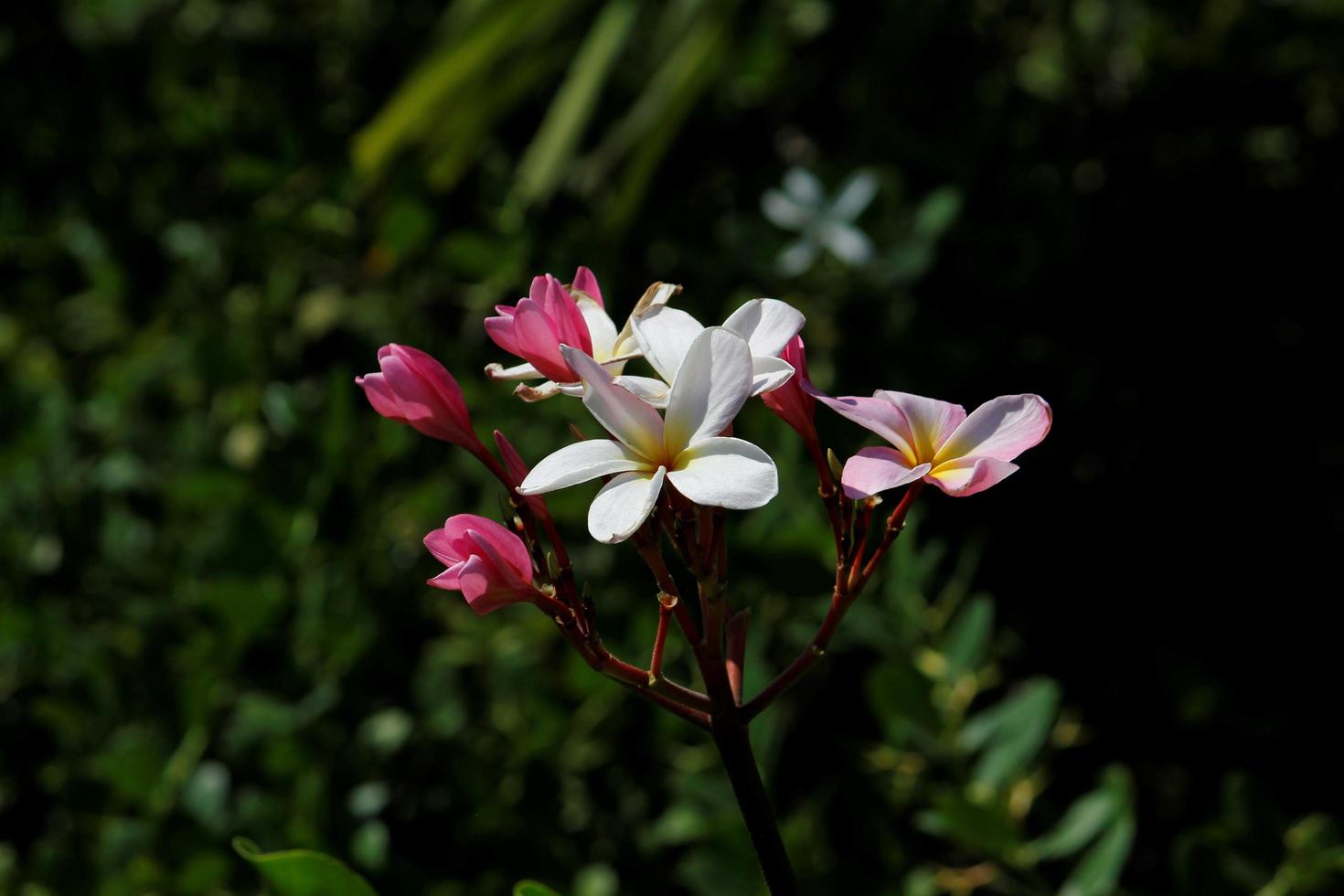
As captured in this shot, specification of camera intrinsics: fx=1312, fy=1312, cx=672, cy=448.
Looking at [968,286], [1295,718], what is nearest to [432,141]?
[968,286]

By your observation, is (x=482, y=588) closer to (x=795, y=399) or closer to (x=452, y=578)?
(x=452, y=578)

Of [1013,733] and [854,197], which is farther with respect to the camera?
[854,197]

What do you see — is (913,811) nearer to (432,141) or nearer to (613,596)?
(613,596)

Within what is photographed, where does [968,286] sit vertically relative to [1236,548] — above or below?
above

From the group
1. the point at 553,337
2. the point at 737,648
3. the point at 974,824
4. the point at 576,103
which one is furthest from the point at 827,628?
the point at 576,103

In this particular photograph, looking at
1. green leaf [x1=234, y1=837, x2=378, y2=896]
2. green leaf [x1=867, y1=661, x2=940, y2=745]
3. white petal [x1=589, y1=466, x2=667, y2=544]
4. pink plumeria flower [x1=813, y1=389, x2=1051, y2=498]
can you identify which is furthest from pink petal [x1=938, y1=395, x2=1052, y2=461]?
green leaf [x1=867, y1=661, x2=940, y2=745]

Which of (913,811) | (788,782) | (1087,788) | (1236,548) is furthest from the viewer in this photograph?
(1236,548)

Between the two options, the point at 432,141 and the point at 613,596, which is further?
the point at 432,141

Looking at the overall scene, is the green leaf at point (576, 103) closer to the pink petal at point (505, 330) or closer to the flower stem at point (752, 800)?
the pink petal at point (505, 330)
